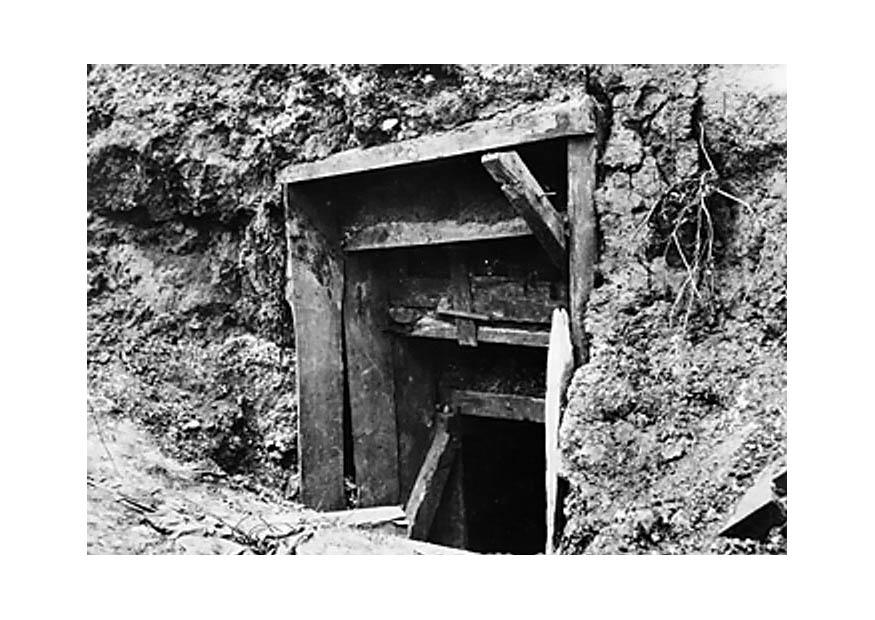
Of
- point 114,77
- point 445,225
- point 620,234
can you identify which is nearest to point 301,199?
point 445,225

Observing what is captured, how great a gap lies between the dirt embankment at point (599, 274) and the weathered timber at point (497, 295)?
16.7 inches

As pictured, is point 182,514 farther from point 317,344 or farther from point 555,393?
point 555,393

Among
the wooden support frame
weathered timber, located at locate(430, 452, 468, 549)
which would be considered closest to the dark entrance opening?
weathered timber, located at locate(430, 452, 468, 549)

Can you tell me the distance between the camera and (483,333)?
421cm

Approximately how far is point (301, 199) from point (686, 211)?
162cm

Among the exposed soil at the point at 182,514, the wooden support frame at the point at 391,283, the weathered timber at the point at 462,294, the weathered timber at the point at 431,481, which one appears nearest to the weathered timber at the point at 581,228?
the wooden support frame at the point at 391,283

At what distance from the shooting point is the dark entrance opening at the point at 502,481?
4277mm

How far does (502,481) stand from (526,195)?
148 cm

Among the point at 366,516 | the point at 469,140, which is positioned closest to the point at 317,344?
the point at 366,516

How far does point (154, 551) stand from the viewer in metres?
3.42

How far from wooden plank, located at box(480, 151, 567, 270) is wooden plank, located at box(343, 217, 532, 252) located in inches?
8.3

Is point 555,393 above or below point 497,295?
below

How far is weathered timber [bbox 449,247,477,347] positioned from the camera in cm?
422

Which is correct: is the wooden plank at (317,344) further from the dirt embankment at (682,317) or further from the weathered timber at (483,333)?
the dirt embankment at (682,317)
